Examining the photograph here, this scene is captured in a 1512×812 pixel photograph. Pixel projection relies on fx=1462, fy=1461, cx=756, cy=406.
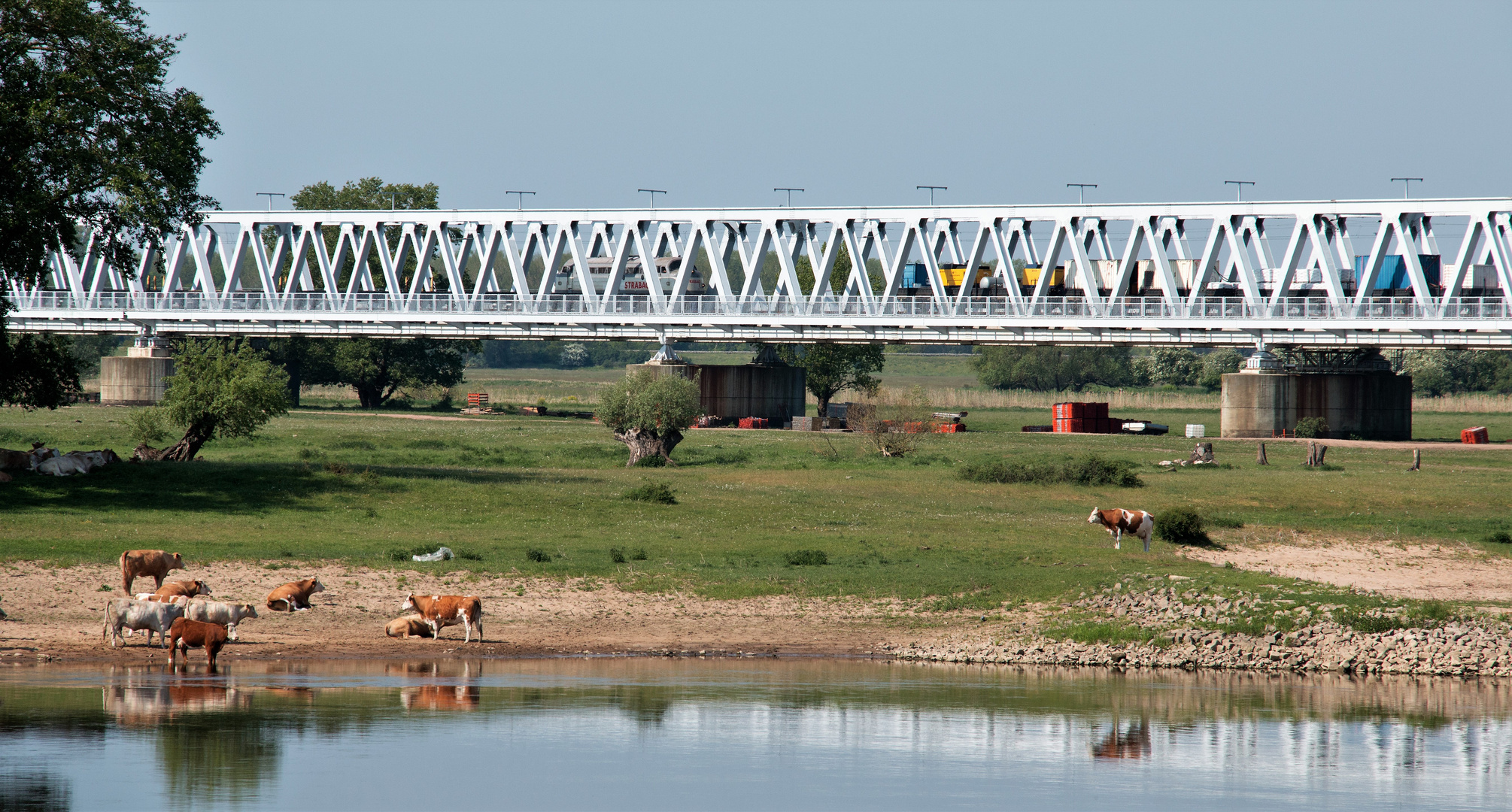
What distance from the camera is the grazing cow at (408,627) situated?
24.9 meters

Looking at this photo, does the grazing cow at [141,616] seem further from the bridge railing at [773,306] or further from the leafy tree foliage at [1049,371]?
the leafy tree foliage at [1049,371]

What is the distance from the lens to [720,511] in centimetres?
3844

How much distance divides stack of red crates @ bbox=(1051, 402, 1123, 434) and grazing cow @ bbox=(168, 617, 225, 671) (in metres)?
63.0

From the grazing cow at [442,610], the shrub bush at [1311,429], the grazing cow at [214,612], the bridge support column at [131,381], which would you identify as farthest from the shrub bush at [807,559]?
the bridge support column at [131,381]

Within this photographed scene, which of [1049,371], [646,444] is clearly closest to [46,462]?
[646,444]

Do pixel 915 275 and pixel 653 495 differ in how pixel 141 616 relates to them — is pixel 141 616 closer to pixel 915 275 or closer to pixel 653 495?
pixel 653 495

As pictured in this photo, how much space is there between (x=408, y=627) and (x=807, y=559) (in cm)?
947

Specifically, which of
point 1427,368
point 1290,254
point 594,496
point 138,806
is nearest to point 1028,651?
point 138,806

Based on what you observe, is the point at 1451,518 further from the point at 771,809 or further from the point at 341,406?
the point at 341,406

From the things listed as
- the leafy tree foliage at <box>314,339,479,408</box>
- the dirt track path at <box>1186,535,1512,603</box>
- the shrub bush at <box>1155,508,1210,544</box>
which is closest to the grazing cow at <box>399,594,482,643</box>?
the dirt track path at <box>1186,535,1512,603</box>

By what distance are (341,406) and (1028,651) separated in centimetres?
8695

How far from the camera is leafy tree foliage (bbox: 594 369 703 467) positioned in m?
54.6

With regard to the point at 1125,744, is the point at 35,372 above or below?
above

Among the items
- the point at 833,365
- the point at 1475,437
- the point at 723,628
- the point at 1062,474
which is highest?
the point at 833,365
